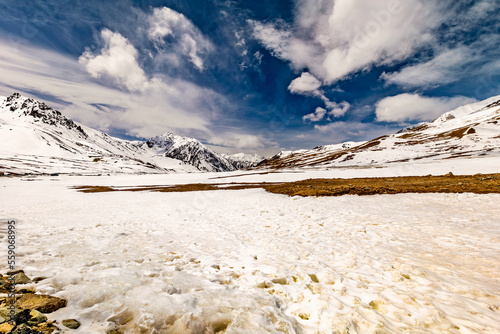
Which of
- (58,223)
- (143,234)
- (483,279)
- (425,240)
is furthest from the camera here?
(58,223)

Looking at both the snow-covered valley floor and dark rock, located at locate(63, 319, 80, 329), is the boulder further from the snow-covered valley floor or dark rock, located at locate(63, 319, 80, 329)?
dark rock, located at locate(63, 319, 80, 329)

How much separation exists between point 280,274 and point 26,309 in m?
5.99

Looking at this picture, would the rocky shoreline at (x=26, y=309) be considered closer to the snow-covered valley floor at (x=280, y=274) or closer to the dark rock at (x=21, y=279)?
the dark rock at (x=21, y=279)

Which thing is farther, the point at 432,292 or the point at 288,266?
the point at 288,266

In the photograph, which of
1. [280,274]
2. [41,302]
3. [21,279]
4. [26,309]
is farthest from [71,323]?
[280,274]

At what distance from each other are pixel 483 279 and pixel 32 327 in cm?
1080

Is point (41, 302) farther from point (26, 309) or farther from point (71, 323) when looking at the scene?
point (71, 323)

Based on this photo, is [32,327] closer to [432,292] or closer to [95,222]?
[432,292]

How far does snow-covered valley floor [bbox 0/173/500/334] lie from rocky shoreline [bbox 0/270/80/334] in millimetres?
215

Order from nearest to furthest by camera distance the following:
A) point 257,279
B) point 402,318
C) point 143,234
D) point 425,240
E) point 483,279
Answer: point 402,318, point 483,279, point 257,279, point 425,240, point 143,234

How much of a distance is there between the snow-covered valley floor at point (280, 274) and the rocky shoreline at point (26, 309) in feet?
0.71

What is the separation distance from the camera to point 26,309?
12.3 ft

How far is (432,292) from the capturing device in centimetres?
513

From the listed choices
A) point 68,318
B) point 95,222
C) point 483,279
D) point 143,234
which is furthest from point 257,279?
point 95,222
